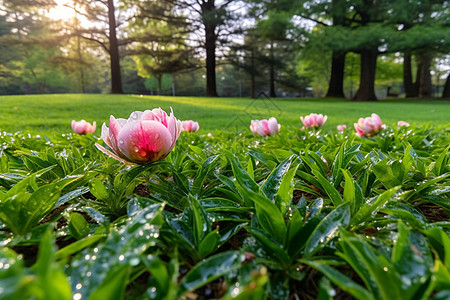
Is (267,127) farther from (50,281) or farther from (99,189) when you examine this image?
(50,281)

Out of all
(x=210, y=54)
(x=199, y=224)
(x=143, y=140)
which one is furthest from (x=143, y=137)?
(x=210, y=54)

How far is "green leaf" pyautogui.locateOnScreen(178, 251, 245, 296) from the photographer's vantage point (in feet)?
1.23

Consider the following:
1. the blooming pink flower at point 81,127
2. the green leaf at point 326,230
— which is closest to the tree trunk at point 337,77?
the blooming pink flower at point 81,127

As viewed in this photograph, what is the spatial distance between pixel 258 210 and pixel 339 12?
63.0ft

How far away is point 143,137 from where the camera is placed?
703mm

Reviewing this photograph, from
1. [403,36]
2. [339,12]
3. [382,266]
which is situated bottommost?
[382,266]

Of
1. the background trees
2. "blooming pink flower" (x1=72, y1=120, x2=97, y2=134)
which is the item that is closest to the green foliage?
"blooming pink flower" (x1=72, y1=120, x2=97, y2=134)

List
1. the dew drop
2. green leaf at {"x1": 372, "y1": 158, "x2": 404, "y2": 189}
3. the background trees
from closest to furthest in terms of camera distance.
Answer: the dew drop, green leaf at {"x1": 372, "y1": 158, "x2": 404, "y2": 189}, the background trees

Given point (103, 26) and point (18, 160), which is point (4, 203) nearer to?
point (18, 160)

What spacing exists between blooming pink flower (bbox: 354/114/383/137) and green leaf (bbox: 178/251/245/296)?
171 cm

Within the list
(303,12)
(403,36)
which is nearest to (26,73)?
(303,12)

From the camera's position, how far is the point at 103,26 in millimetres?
15297

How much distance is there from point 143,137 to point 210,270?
1.35ft

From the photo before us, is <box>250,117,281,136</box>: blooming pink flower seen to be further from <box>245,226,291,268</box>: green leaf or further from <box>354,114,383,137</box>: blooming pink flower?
<box>245,226,291,268</box>: green leaf
